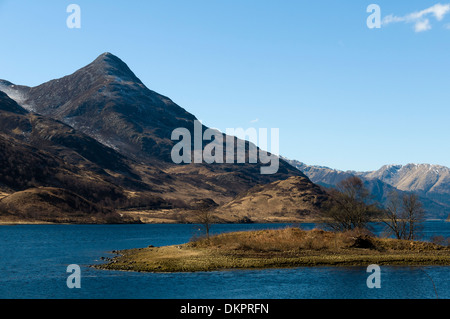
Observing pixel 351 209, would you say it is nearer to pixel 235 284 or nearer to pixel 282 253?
pixel 282 253

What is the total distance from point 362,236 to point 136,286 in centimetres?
4904

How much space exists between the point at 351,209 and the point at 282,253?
35563 mm

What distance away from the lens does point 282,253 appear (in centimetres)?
8406

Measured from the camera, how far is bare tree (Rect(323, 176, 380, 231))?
367ft

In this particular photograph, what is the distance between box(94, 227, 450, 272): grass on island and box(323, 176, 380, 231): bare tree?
62.5 ft

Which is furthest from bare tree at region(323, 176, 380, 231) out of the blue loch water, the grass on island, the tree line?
the blue loch water

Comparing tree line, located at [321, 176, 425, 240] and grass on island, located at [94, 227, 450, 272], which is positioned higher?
tree line, located at [321, 176, 425, 240]

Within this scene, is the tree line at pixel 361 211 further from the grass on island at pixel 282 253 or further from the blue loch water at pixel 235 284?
the blue loch water at pixel 235 284

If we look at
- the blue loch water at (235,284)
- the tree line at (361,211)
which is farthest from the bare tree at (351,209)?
the blue loch water at (235,284)

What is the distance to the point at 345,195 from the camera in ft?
374

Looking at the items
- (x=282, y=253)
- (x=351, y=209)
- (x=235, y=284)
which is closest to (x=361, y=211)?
(x=351, y=209)

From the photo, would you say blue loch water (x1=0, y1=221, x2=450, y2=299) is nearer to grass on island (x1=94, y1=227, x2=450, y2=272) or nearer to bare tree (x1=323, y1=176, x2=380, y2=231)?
grass on island (x1=94, y1=227, x2=450, y2=272)
